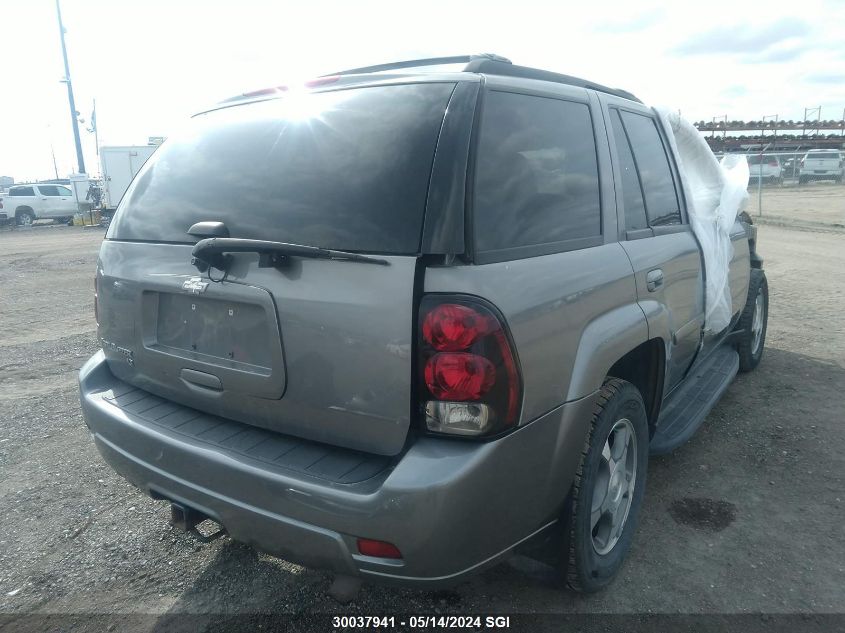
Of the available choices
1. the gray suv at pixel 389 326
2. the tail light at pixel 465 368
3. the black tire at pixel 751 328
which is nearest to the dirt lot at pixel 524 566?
the black tire at pixel 751 328

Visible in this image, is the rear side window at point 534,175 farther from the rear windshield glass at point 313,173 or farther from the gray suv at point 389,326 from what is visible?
the rear windshield glass at point 313,173

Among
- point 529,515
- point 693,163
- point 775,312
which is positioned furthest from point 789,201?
point 529,515

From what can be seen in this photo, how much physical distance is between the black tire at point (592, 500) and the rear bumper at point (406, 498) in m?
0.11

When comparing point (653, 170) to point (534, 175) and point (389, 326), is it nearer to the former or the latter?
point (534, 175)

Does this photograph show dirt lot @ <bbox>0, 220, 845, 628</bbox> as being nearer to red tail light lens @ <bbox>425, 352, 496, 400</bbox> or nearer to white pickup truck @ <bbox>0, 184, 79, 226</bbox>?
red tail light lens @ <bbox>425, 352, 496, 400</bbox>

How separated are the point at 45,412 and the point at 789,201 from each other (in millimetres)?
26288

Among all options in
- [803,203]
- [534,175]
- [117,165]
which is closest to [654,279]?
[534,175]

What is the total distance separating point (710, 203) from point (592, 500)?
2.75m

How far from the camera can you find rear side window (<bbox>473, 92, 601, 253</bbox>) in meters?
2.04

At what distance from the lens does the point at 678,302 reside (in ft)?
10.6

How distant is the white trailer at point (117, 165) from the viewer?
25234 mm

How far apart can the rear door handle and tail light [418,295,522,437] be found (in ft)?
3.97

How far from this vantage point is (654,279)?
2883 millimetres

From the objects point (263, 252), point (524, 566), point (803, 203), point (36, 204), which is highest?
point (263, 252)
